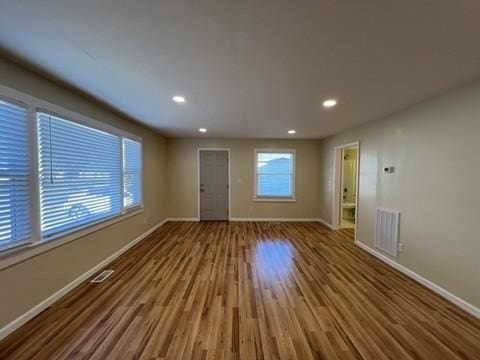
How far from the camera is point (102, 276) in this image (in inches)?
122

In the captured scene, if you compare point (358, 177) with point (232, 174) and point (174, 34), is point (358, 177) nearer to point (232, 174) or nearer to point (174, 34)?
point (232, 174)

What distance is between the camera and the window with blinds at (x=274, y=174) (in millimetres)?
6703

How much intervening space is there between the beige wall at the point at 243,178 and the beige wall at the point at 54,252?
6.62 ft

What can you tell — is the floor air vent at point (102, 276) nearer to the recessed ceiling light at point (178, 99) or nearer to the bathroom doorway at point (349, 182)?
the recessed ceiling light at point (178, 99)

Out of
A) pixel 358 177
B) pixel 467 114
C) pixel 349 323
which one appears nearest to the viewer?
pixel 349 323

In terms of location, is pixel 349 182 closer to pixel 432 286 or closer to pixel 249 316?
pixel 432 286

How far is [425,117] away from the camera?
2.97m

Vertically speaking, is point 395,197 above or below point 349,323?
above

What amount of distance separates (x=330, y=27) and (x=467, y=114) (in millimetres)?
2097

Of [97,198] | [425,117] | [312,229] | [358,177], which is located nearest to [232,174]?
[312,229]

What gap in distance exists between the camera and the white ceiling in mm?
1353

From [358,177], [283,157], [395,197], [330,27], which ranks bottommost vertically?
[395,197]

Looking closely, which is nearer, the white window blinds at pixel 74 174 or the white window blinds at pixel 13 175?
the white window blinds at pixel 13 175

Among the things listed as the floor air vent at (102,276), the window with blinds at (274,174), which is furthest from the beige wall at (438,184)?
the floor air vent at (102,276)
